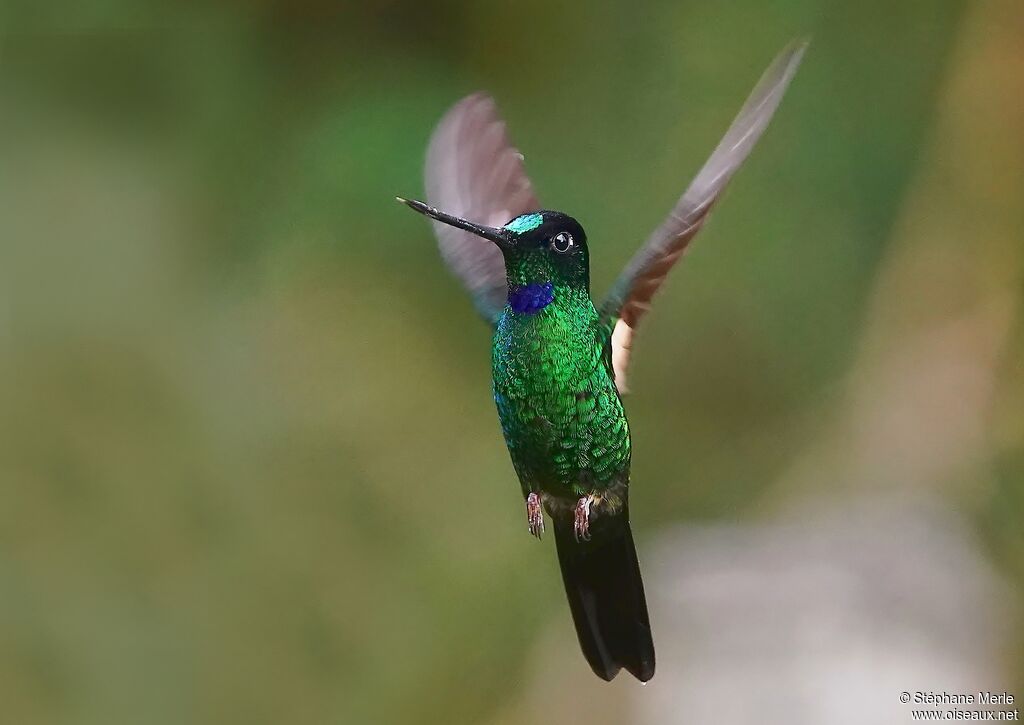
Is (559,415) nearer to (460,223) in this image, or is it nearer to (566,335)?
(566,335)

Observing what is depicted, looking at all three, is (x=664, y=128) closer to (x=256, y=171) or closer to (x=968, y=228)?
(x=968, y=228)

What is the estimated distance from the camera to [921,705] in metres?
2.68

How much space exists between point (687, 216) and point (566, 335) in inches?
8.7

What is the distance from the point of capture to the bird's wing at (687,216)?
97 centimetres

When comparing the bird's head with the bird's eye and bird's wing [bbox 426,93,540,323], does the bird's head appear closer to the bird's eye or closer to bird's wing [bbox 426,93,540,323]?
the bird's eye

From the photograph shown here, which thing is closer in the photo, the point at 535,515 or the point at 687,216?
the point at 687,216

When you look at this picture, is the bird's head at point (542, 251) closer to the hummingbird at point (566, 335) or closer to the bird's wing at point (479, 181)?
the hummingbird at point (566, 335)

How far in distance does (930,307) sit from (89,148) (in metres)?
2.49

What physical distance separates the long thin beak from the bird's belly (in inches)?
6.8

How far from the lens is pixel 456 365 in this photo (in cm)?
346

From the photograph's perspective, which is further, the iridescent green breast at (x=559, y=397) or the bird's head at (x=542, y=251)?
the iridescent green breast at (x=559, y=397)

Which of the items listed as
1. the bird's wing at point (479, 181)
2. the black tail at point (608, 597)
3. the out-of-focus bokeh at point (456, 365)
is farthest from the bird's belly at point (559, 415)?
the out-of-focus bokeh at point (456, 365)

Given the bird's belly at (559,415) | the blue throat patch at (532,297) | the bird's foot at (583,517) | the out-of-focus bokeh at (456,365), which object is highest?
the blue throat patch at (532,297)

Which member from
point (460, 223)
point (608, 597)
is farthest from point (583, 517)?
point (460, 223)
